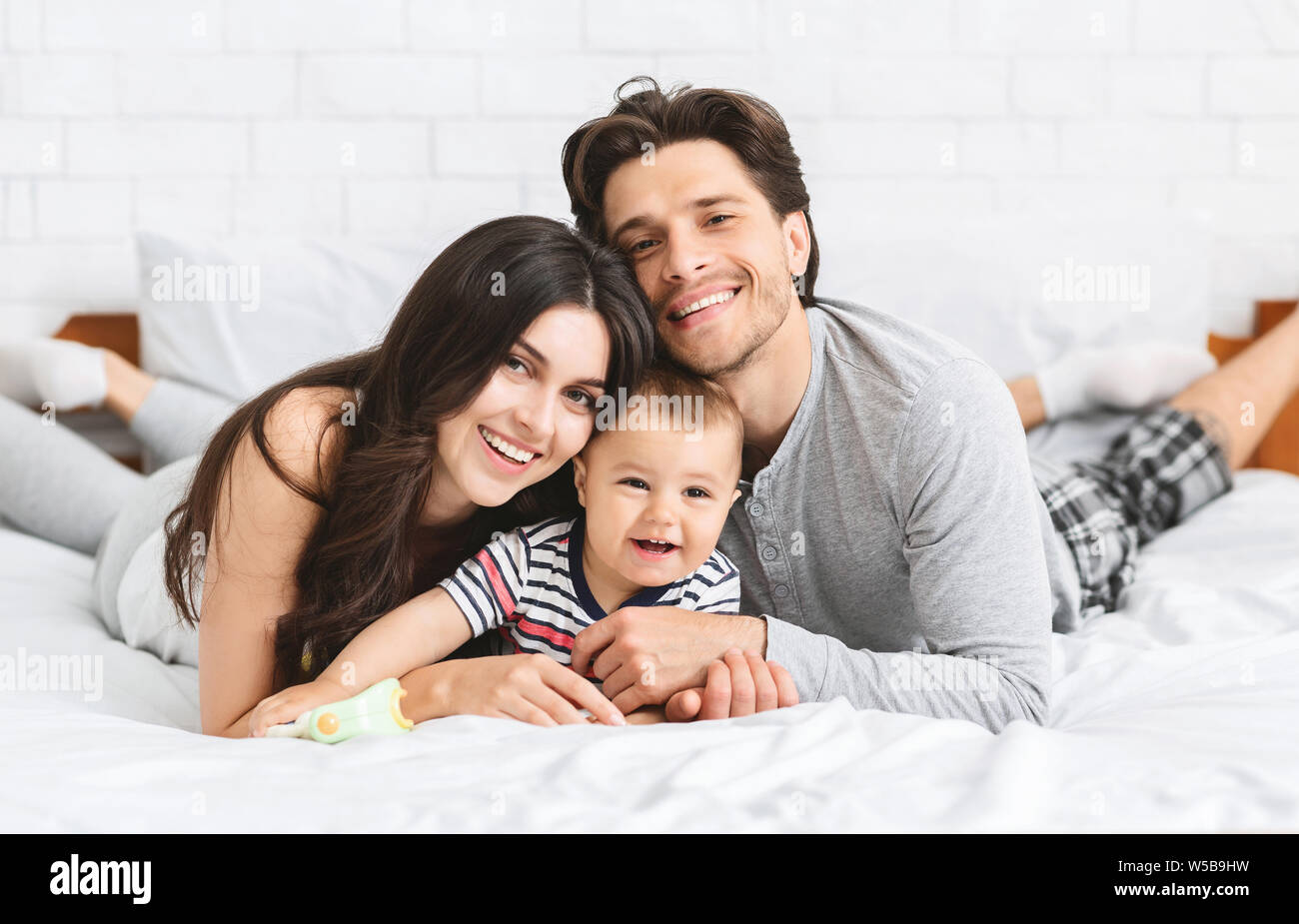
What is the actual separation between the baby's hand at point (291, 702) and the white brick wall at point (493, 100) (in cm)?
137

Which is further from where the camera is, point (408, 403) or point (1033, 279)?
point (1033, 279)

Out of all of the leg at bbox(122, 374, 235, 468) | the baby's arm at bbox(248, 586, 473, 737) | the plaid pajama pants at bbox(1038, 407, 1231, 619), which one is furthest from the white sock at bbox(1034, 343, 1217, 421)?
the leg at bbox(122, 374, 235, 468)

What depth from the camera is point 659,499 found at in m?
1.22

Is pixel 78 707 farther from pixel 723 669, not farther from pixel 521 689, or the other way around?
pixel 723 669

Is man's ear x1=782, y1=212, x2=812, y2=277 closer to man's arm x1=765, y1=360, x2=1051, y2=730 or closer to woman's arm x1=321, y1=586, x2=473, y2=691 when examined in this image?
man's arm x1=765, y1=360, x2=1051, y2=730

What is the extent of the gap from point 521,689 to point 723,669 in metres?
0.21

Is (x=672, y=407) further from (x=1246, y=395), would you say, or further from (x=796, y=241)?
(x=1246, y=395)

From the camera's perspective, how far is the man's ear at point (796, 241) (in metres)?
1.44

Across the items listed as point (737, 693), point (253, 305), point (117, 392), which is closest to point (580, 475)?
point (737, 693)

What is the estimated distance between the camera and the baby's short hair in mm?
1233

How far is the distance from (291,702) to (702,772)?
0.45 metres

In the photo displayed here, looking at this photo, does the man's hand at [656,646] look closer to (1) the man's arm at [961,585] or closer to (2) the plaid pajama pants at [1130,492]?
(1) the man's arm at [961,585]
